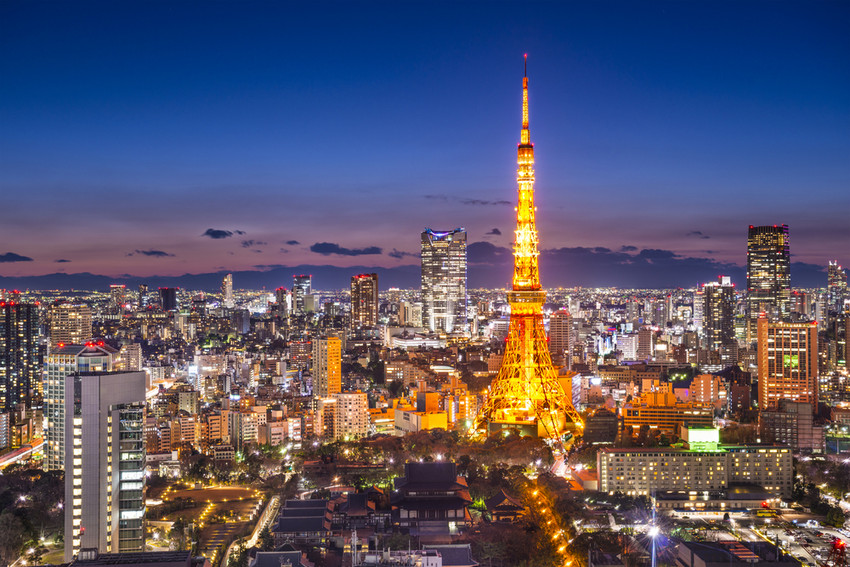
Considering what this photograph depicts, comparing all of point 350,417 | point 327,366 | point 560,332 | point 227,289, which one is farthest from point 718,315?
point 227,289

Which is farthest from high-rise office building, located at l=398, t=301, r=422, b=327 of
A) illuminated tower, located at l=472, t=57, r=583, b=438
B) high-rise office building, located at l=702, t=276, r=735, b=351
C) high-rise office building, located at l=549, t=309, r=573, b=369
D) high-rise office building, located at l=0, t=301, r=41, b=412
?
illuminated tower, located at l=472, t=57, r=583, b=438

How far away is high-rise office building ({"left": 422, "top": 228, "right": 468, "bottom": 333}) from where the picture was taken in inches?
1801

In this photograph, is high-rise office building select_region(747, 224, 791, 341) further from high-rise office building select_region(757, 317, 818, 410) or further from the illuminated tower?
the illuminated tower

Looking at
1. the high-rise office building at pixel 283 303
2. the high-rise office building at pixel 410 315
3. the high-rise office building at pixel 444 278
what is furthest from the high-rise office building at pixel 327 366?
the high-rise office building at pixel 283 303

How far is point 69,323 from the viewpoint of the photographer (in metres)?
30.2

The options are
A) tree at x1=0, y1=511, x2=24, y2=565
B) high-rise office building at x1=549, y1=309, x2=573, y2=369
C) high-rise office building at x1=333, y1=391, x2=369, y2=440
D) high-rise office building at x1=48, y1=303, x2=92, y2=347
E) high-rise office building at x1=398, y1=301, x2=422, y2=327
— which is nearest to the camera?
tree at x1=0, y1=511, x2=24, y2=565

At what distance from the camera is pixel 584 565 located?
10.7 meters

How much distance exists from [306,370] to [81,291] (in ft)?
72.7

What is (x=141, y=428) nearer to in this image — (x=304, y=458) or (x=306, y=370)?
(x=304, y=458)

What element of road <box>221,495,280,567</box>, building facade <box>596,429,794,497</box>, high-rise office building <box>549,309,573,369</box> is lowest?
road <box>221,495,280,567</box>

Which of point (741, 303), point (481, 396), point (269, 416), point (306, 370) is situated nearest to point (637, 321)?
point (741, 303)

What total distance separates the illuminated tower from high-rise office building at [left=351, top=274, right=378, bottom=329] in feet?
92.8

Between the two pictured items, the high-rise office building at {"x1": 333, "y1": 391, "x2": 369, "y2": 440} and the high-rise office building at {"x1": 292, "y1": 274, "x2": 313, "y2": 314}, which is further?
the high-rise office building at {"x1": 292, "y1": 274, "x2": 313, "y2": 314}

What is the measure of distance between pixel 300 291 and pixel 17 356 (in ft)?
112
